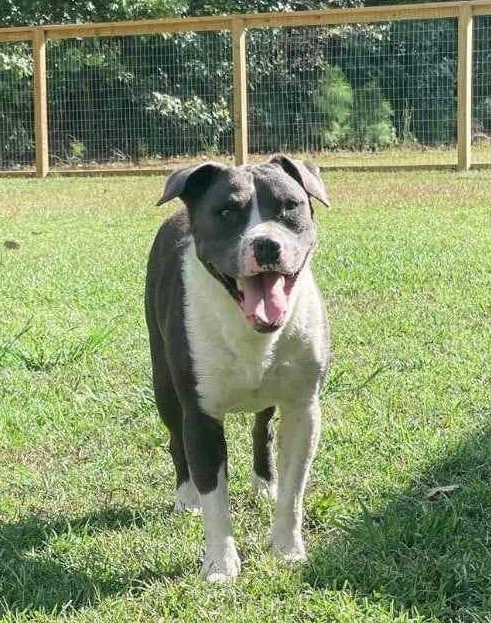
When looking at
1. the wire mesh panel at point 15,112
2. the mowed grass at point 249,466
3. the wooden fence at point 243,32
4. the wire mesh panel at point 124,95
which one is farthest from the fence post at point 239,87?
the mowed grass at point 249,466

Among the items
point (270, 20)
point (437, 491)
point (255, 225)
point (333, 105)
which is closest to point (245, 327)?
point (255, 225)

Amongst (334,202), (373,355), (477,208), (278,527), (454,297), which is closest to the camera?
(278,527)

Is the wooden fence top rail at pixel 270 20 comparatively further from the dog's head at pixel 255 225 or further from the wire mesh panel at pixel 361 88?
the dog's head at pixel 255 225

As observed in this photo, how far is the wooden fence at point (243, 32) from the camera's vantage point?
1545 cm

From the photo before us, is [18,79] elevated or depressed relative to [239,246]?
elevated

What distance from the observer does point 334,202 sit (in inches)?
476

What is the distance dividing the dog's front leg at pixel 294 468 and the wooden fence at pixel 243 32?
12.4 metres

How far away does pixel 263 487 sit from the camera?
12.9 ft

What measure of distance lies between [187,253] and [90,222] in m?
7.87

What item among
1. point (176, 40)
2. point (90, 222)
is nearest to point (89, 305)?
point (90, 222)

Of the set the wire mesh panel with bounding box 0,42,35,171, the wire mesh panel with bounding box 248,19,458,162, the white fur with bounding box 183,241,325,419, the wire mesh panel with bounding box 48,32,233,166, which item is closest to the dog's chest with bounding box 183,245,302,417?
the white fur with bounding box 183,241,325,419

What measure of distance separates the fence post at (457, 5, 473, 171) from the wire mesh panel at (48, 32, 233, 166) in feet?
12.7

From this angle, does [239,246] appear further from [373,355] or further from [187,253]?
[373,355]

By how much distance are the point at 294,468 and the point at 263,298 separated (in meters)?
0.63
